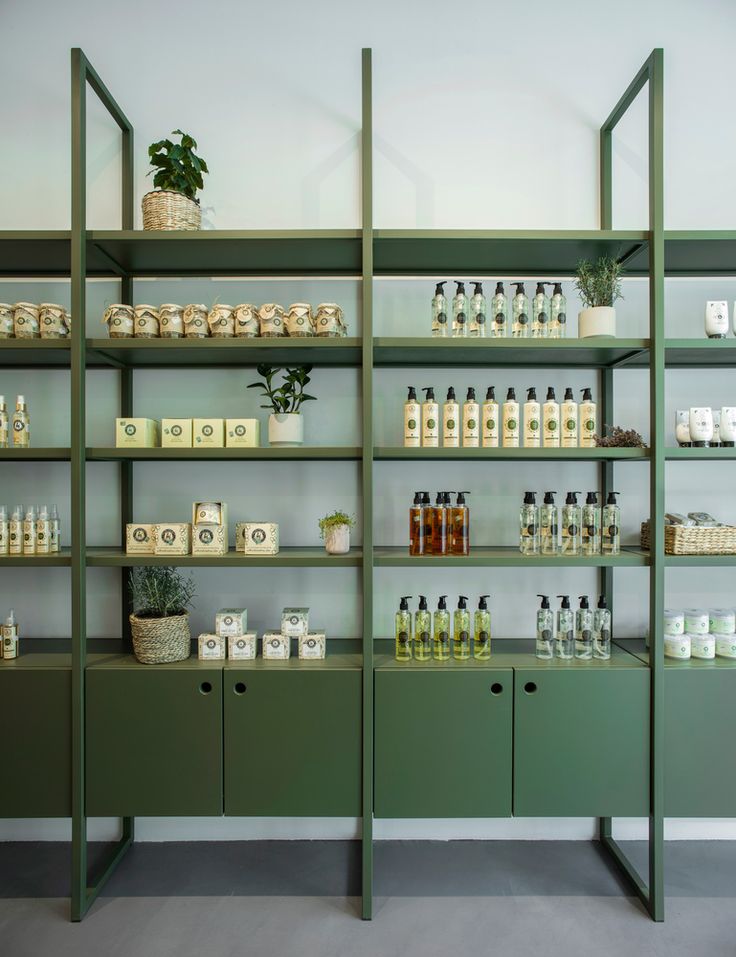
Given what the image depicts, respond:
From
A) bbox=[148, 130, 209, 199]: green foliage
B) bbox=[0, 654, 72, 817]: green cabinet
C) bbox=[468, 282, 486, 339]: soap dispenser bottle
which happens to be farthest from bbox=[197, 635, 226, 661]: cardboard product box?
bbox=[148, 130, 209, 199]: green foliage

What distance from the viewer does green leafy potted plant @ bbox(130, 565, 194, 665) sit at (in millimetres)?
2277

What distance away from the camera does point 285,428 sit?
7.78ft

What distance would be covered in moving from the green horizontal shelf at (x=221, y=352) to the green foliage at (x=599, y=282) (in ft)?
2.92

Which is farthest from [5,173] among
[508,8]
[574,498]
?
[574,498]

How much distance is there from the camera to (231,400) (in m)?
2.71

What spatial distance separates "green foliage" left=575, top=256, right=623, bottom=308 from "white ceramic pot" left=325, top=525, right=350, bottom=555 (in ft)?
4.17

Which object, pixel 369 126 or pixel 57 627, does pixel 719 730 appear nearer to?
pixel 369 126

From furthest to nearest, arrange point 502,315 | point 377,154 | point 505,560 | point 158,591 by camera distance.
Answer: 1. point 377,154
2. point 158,591
3. point 502,315
4. point 505,560

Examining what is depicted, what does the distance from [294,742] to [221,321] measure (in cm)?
154

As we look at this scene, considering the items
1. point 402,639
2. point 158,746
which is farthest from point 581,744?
point 158,746

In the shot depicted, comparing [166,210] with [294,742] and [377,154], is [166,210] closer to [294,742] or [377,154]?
[377,154]

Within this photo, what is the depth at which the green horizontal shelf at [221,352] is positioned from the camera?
222cm

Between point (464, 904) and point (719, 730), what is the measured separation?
3.64ft

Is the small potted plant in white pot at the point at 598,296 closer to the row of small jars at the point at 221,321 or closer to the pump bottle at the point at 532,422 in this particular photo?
the pump bottle at the point at 532,422
